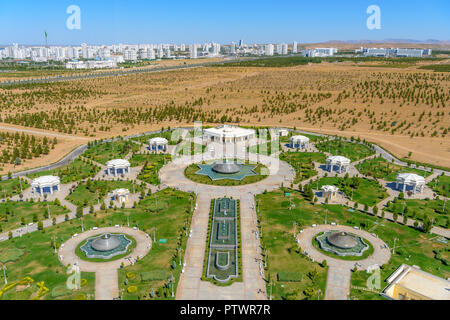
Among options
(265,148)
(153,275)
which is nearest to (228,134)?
(265,148)

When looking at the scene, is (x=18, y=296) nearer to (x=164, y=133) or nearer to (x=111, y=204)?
(x=111, y=204)

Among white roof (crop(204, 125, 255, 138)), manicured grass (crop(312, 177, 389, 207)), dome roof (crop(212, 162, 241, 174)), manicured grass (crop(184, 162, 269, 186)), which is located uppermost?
white roof (crop(204, 125, 255, 138))

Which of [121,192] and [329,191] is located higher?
[121,192]

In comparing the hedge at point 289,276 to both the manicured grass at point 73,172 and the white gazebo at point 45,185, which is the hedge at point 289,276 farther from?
the manicured grass at point 73,172

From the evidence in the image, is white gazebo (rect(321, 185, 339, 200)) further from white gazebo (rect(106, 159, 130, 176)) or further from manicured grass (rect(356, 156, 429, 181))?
white gazebo (rect(106, 159, 130, 176))

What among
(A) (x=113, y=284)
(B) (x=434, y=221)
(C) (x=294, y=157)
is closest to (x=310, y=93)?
(C) (x=294, y=157)

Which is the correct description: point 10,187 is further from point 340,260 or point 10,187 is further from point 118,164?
point 340,260

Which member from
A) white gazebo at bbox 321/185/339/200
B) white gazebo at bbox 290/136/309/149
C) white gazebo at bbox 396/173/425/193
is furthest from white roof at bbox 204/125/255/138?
white gazebo at bbox 396/173/425/193
